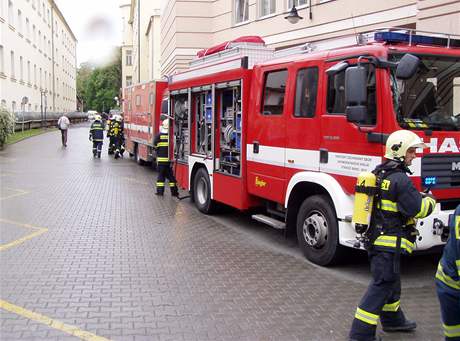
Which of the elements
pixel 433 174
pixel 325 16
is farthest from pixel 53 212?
pixel 325 16

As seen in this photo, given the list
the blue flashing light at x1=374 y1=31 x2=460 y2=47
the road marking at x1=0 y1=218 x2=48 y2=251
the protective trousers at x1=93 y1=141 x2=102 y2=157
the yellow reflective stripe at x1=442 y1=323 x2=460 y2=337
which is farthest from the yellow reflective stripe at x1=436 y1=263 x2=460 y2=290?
the protective trousers at x1=93 y1=141 x2=102 y2=157

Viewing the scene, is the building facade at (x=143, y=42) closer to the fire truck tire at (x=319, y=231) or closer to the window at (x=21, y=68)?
the window at (x=21, y=68)

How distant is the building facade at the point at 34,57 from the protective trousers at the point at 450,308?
2631 cm

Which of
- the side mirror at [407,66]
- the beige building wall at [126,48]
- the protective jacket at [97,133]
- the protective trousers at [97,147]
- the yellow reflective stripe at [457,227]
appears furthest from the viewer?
the beige building wall at [126,48]

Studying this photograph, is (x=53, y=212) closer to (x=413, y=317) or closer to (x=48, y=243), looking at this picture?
(x=48, y=243)

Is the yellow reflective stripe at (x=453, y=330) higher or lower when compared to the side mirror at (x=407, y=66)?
lower

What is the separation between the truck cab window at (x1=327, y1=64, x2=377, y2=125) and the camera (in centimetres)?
596

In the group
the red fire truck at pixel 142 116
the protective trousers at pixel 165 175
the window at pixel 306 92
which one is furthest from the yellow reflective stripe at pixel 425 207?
the red fire truck at pixel 142 116

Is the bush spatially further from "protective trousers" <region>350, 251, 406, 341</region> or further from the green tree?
the green tree

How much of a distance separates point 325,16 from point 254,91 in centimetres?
831

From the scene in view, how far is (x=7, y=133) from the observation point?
81.3ft

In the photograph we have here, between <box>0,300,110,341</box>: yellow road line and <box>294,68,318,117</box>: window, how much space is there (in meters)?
3.73

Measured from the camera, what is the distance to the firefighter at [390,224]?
14.1 ft

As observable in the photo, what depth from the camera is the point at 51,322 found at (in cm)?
488
